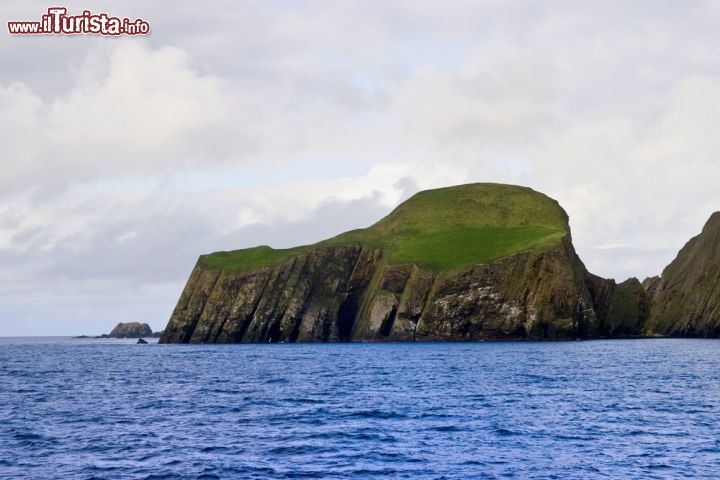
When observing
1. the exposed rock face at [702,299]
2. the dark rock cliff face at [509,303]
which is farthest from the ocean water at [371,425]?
the exposed rock face at [702,299]

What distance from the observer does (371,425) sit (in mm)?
47156

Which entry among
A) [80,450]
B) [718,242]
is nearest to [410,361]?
[80,450]

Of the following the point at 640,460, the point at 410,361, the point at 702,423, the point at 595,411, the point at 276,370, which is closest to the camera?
the point at 640,460

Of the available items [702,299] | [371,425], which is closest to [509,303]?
[702,299]

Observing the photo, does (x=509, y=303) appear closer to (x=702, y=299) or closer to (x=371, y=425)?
(x=702, y=299)

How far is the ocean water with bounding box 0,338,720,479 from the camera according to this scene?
117ft

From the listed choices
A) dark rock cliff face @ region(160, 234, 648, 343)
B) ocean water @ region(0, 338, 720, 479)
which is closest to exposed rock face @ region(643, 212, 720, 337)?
dark rock cliff face @ region(160, 234, 648, 343)

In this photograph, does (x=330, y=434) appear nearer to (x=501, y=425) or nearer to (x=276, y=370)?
(x=501, y=425)

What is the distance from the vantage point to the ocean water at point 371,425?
35.7m

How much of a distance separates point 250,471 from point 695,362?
3086 inches

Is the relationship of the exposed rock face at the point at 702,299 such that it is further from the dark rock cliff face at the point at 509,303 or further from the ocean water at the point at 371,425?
the ocean water at the point at 371,425

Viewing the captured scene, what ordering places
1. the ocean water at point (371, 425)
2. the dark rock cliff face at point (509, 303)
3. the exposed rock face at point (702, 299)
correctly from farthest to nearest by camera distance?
1. the exposed rock face at point (702, 299)
2. the dark rock cliff face at point (509, 303)
3. the ocean water at point (371, 425)

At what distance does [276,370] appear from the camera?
95.1 meters

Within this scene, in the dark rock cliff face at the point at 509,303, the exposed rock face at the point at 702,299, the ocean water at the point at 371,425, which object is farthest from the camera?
the exposed rock face at the point at 702,299
